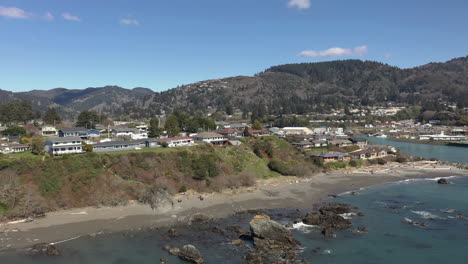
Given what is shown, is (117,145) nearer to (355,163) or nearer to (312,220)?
(312,220)

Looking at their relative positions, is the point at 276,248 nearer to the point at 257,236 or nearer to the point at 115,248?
the point at 257,236

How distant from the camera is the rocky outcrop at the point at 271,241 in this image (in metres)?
24.3

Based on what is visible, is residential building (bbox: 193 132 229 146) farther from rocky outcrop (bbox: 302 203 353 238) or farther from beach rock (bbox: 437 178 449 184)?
beach rock (bbox: 437 178 449 184)

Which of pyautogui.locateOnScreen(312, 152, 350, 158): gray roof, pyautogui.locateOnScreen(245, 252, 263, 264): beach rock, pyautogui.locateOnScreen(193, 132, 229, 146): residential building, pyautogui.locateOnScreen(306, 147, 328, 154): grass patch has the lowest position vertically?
pyautogui.locateOnScreen(245, 252, 263, 264): beach rock

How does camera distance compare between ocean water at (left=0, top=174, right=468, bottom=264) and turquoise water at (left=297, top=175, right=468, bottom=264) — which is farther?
turquoise water at (left=297, top=175, right=468, bottom=264)

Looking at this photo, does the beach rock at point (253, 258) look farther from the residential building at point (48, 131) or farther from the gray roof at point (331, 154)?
the residential building at point (48, 131)

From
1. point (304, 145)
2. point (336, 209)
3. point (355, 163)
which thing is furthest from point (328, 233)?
point (304, 145)

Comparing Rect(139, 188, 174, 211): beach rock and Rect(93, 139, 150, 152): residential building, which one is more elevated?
Rect(93, 139, 150, 152): residential building

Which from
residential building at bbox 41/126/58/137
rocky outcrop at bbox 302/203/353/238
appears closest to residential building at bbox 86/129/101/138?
residential building at bbox 41/126/58/137

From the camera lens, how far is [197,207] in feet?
116

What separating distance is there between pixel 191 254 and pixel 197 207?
38.8ft

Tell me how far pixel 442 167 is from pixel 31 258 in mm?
60547

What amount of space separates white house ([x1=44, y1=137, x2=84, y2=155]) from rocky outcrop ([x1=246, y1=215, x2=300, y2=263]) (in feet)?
88.3

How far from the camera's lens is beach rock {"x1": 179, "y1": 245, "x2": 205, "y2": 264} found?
2327cm
